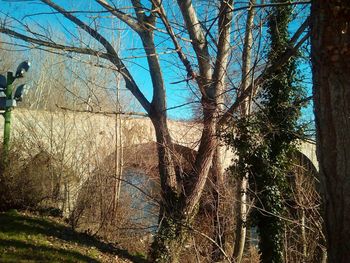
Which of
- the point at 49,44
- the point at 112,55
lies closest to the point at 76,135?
the point at 112,55

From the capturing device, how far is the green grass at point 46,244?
7.70m

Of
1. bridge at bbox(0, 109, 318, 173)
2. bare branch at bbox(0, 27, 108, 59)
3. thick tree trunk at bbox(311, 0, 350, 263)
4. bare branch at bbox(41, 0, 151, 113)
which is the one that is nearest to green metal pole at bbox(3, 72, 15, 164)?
bridge at bbox(0, 109, 318, 173)

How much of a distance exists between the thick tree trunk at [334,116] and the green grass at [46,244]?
599 cm

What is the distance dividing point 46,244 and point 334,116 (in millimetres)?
6860

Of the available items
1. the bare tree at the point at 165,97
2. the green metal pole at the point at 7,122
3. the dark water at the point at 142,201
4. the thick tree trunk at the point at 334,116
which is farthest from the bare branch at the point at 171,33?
the thick tree trunk at the point at 334,116

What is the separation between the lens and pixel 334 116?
2.53 meters

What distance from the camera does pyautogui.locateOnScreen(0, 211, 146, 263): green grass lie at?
303 inches

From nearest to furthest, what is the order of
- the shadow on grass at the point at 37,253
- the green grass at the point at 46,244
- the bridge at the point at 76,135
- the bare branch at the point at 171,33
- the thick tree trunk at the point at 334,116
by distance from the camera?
1. the thick tree trunk at the point at 334,116
2. the shadow on grass at the point at 37,253
3. the green grass at the point at 46,244
4. the bare branch at the point at 171,33
5. the bridge at the point at 76,135

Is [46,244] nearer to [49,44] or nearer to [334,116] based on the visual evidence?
[49,44]

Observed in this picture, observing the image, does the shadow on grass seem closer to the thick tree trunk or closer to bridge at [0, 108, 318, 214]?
bridge at [0, 108, 318, 214]

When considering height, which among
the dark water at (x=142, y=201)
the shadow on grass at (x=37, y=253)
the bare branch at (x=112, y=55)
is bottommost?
the shadow on grass at (x=37, y=253)

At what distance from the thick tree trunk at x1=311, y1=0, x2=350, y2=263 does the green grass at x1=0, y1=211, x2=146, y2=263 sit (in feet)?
19.6

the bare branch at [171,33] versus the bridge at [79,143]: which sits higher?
the bare branch at [171,33]

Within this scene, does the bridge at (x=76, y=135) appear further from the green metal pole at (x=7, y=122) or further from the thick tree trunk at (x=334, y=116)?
the thick tree trunk at (x=334, y=116)
